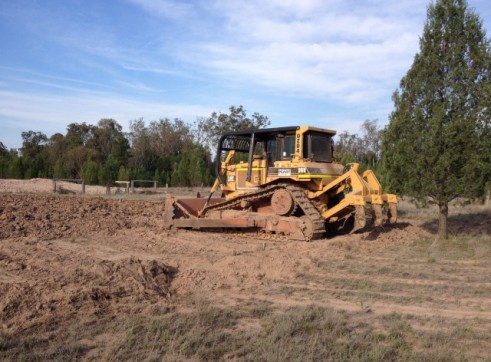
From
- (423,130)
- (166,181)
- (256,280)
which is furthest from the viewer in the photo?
(166,181)

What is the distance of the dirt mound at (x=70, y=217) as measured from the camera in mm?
12367

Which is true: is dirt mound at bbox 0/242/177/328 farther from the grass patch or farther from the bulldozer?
the bulldozer

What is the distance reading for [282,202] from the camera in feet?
39.5

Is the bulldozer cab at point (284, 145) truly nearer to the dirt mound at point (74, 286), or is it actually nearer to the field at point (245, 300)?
the field at point (245, 300)

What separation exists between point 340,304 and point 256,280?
1648mm

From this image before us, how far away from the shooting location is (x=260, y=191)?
41.3ft

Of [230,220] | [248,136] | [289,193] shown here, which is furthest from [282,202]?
[248,136]

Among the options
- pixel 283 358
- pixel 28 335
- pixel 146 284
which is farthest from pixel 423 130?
pixel 28 335

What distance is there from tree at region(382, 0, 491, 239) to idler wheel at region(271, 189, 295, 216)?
9.49 feet

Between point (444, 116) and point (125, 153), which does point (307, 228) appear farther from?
point (125, 153)

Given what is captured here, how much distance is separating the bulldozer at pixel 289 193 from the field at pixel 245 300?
75 centimetres

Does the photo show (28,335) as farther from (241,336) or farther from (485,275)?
(485,275)

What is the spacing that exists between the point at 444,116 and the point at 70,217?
10652 mm

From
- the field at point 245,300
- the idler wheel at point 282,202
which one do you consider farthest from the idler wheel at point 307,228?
the idler wheel at point 282,202
